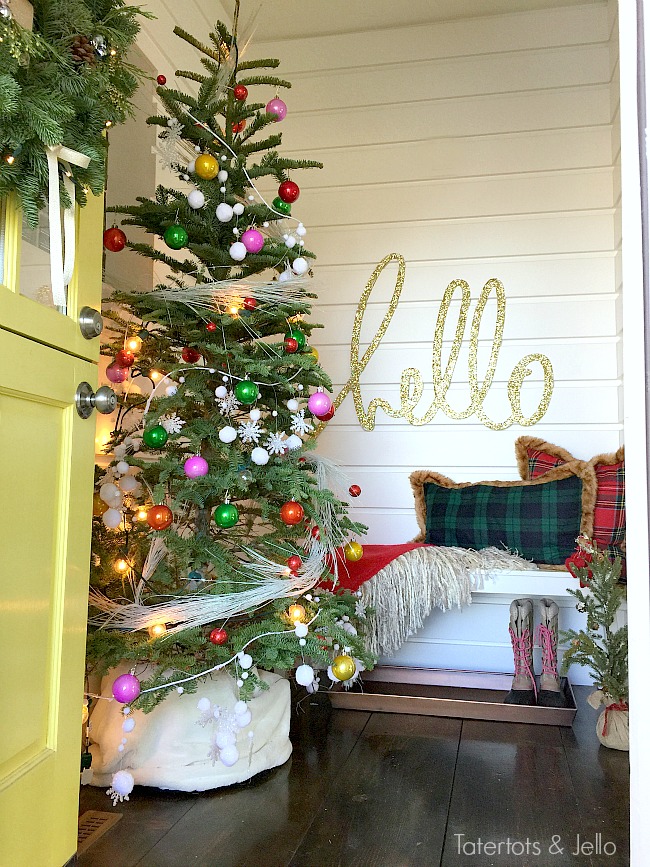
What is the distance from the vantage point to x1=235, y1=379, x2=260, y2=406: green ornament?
193 centimetres

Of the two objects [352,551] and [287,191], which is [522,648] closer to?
[352,551]

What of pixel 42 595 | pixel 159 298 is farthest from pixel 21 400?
pixel 159 298

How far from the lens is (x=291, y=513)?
1.94 meters

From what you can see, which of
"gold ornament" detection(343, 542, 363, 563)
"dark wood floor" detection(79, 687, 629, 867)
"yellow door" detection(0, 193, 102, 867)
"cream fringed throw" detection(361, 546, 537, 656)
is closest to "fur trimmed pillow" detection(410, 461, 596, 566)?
"cream fringed throw" detection(361, 546, 537, 656)

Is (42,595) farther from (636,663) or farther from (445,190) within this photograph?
(445,190)

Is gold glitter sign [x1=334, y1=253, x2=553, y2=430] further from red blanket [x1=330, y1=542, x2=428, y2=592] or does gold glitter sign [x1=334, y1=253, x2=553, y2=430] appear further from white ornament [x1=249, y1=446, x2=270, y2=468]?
white ornament [x1=249, y1=446, x2=270, y2=468]

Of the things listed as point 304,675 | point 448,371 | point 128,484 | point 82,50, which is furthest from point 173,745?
point 448,371

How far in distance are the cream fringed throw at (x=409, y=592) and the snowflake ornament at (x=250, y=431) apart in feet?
2.97

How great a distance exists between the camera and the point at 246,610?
199cm

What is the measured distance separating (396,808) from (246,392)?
110 centimetres

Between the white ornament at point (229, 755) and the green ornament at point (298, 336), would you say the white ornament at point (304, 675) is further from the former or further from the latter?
the green ornament at point (298, 336)

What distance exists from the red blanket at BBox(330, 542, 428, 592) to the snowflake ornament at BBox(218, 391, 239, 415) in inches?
27.6

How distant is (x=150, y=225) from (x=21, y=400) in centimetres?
99

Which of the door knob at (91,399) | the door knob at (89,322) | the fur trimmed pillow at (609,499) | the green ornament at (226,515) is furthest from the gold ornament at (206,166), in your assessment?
the fur trimmed pillow at (609,499)
